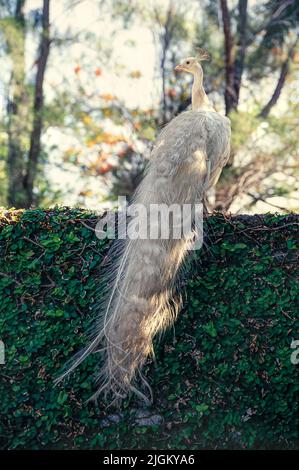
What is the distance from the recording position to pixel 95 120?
11477mm

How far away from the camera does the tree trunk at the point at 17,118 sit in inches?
436

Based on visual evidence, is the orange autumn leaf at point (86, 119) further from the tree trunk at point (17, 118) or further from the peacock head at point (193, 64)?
the peacock head at point (193, 64)

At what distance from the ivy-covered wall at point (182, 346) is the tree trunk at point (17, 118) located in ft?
23.8

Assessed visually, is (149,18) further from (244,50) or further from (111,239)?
(111,239)

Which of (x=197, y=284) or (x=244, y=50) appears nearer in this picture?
(x=197, y=284)

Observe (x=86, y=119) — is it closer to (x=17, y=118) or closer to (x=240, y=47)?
(x=17, y=118)

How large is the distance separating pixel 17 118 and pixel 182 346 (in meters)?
7.91

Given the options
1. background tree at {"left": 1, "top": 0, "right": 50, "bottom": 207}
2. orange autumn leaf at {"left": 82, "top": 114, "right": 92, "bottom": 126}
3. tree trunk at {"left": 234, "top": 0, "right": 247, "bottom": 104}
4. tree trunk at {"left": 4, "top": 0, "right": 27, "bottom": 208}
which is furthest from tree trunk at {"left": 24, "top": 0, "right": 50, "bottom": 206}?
tree trunk at {"left": 234, "top": 0, "right": 247, "bottom": 104}

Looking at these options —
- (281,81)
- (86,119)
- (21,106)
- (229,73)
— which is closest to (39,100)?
(21,106)

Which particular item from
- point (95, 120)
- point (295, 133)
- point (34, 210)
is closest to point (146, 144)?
point (95, 120)

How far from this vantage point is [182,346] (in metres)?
4.25

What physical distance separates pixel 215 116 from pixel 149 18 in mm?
7104

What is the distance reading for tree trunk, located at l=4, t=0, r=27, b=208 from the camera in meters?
11.1

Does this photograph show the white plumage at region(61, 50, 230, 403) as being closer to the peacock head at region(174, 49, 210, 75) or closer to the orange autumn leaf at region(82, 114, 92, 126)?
the peacock head at region(174, 49, 210, 75)
